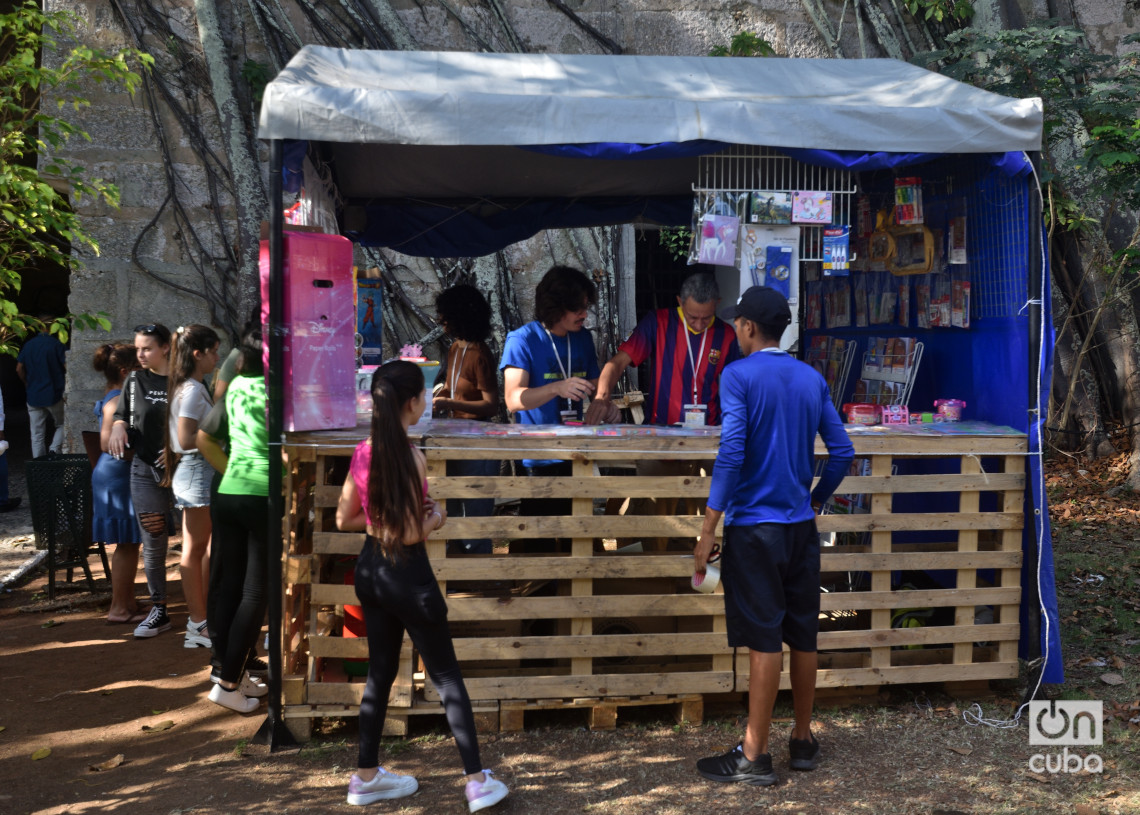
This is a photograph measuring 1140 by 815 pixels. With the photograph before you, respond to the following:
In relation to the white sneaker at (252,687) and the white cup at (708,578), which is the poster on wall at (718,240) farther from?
the white sneaker at (252,687)

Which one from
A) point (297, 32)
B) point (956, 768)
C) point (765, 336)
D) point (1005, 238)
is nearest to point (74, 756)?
point (765, 336)

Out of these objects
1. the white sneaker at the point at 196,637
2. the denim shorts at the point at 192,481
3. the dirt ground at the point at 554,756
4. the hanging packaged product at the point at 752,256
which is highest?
the hanging packaged product at the point at 752,256

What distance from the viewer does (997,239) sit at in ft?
14.8

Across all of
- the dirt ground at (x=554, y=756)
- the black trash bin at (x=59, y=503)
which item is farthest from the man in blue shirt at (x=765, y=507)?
the black trash bin at (x=59, y=503)

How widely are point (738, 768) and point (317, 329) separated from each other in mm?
2427

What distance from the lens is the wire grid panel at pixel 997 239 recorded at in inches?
169

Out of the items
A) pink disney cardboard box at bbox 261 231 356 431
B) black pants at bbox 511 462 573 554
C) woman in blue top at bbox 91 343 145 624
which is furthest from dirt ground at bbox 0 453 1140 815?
pink disney cardboard box at bbox 261 231 356 431

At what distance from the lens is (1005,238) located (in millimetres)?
4445

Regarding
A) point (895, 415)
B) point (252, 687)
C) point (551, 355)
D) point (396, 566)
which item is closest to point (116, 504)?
point (252, 687)

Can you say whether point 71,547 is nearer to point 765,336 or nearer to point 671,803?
point 671,803

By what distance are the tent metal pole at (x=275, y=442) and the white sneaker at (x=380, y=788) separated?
621 mm

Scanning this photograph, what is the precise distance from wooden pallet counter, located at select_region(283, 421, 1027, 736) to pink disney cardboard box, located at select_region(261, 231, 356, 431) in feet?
0.38

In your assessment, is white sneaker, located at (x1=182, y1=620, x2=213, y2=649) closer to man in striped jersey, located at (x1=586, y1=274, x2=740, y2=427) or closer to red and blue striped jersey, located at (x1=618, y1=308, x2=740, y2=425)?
man in striped jersey, located at (x1=586, y1=274, x2=740, y2=427)

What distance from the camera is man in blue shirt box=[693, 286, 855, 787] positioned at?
340 centimetres
